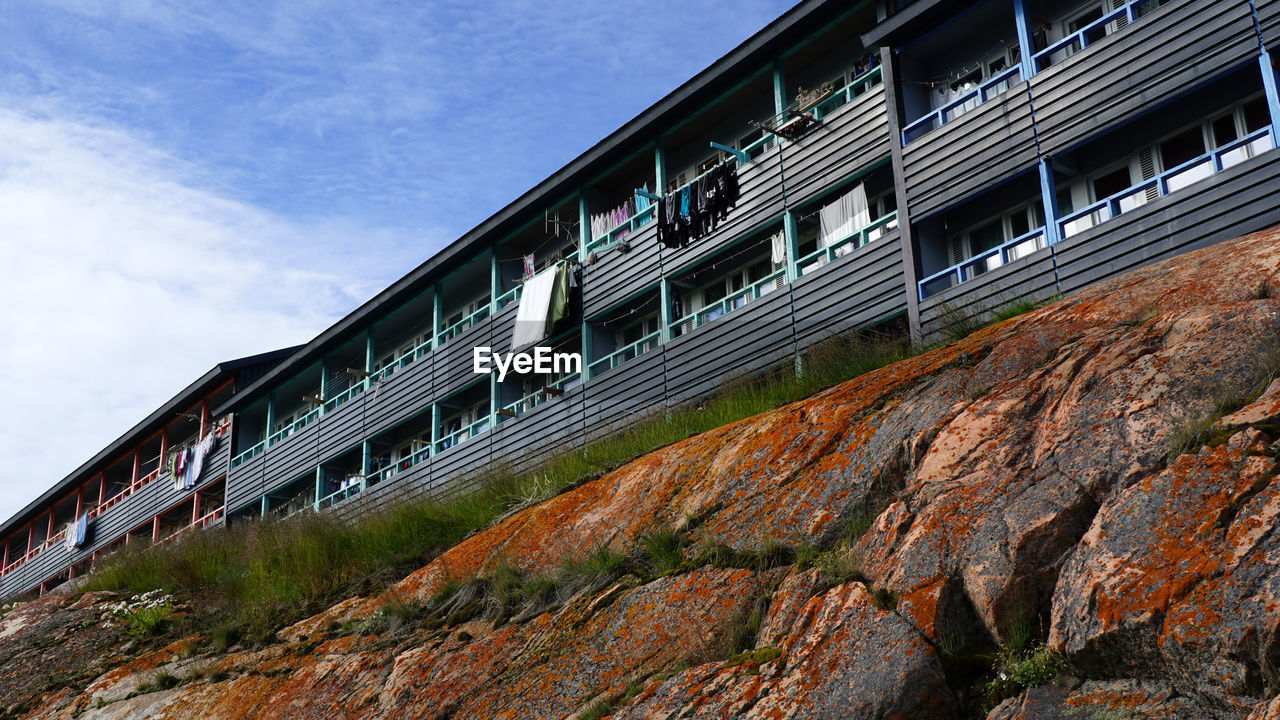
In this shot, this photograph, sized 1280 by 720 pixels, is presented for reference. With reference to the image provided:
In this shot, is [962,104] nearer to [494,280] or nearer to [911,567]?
[911,567]

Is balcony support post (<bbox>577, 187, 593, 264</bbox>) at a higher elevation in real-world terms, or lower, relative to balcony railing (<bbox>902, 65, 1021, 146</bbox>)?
higher

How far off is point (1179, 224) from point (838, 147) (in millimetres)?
7130

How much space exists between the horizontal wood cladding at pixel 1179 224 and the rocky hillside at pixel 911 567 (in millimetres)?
3746

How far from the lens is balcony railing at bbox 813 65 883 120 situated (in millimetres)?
20641

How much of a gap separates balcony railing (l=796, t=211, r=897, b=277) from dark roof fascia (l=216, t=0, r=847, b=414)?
419cm

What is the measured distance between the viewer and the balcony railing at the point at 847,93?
20.6 m

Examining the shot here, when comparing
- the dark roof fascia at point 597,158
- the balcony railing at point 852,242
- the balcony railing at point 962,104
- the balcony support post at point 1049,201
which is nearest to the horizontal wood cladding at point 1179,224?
the balcony support post at point 1049,201

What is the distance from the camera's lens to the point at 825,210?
2081 cm

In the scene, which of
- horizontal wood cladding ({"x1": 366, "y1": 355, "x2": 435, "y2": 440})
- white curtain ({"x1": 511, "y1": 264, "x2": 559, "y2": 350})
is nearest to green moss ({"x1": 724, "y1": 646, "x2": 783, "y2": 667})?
white curtain ({"x1": 511, "y1": 264, "x2": 559, "y2": 350})

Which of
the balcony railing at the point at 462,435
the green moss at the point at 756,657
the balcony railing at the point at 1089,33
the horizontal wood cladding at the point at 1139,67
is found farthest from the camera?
the balcony railing at the point at 462,435

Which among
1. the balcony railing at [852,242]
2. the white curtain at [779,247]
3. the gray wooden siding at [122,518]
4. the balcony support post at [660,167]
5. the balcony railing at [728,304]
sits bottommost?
the gray wooden siding at [122,518]

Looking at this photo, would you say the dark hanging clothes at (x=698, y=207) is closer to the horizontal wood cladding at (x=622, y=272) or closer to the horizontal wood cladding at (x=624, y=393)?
the horizontal wood cladding at (x=622, y=272)

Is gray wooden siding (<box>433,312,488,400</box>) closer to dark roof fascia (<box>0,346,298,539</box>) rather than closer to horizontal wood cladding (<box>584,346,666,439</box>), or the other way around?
horizontal wood cladding (<box>584,346,666,439</box>)

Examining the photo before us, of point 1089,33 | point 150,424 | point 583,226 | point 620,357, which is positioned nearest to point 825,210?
point 1089,33
